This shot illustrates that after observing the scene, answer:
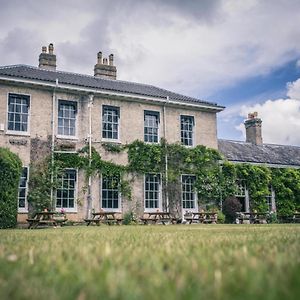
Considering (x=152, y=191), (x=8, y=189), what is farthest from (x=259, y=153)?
(x=8, y=189)

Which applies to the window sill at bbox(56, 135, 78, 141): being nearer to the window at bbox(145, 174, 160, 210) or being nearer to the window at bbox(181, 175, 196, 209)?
the window at bbox(145, 174, 160, 210)

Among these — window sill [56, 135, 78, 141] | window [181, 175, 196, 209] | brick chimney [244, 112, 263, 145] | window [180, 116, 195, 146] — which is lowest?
window [181, 175, 196, 209]

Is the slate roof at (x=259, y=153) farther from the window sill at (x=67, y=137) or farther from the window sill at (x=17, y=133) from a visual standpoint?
the window sill at (x=17, y=133)

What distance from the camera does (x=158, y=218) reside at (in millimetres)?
20344

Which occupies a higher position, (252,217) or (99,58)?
(99,58)

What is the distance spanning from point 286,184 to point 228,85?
25.4 feet

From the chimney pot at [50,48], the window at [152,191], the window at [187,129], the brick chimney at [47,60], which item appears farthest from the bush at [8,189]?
the window at [187,129]

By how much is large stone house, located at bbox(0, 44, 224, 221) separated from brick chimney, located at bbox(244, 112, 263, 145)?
23.4ft

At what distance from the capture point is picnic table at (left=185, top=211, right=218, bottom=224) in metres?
20.2

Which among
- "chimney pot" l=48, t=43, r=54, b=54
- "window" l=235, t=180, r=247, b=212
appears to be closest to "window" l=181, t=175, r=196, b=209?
"window" l=235, t=180, r=247, b=212

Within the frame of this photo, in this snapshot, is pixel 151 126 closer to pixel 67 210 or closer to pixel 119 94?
pixel 119 94

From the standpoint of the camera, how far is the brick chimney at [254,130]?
29.5 metres

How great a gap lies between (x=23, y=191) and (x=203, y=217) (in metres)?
9.34

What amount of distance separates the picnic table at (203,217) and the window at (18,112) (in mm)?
9466
